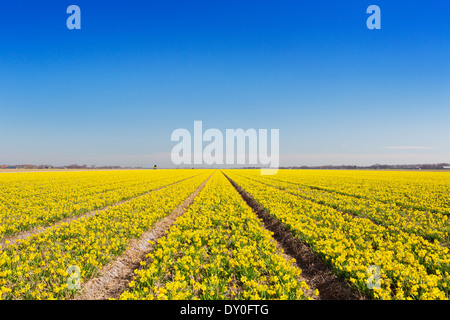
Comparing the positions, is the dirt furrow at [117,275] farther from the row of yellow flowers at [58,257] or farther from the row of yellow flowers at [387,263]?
the row of yellow flowers at [387,263]

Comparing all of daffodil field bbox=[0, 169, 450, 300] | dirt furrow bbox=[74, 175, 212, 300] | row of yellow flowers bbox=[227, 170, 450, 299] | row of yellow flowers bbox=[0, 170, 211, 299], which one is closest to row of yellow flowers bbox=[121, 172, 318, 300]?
daffodil field bbox=[0, 169, 450, 300]

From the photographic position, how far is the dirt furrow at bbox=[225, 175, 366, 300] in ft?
18.6

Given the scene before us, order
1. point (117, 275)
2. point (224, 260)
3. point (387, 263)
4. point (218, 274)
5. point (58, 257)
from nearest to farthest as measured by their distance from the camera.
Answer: point (387, 263)
point (218, 274)
point (117, 275)
point (224, 260)
point (58, 257)

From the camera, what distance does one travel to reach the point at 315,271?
6.94 meters

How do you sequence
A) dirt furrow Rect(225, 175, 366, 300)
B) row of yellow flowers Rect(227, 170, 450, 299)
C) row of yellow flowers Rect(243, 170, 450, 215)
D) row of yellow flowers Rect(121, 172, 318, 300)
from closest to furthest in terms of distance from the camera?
row of yellow flowers Rect(121, 172, 318, 300), row of yellow flowers Rect(227, 170, 450, 299), dirt furrow Rect(225, 175, 366, 300), row of yellow flowers Rect(243, 170, 450, 215)

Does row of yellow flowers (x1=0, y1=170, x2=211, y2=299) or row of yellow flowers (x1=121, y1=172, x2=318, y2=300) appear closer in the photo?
row of yellow flowers (x1=121, y1=172, x2=318, y2=300)

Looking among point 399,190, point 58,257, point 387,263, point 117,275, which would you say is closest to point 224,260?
point 117,275

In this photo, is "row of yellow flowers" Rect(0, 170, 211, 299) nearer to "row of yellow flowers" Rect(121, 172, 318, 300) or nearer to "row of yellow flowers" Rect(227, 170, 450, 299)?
"row of yellow flowers" Rect(121, 172, 318, 300)

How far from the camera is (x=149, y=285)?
5297 mm

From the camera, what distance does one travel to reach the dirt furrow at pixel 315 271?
568 cm

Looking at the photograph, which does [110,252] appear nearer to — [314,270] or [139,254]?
[139,254]

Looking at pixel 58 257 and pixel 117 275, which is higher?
pixel 58 257

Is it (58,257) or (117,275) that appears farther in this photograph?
(58,257)

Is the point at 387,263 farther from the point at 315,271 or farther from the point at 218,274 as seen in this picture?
the point at 218,274
